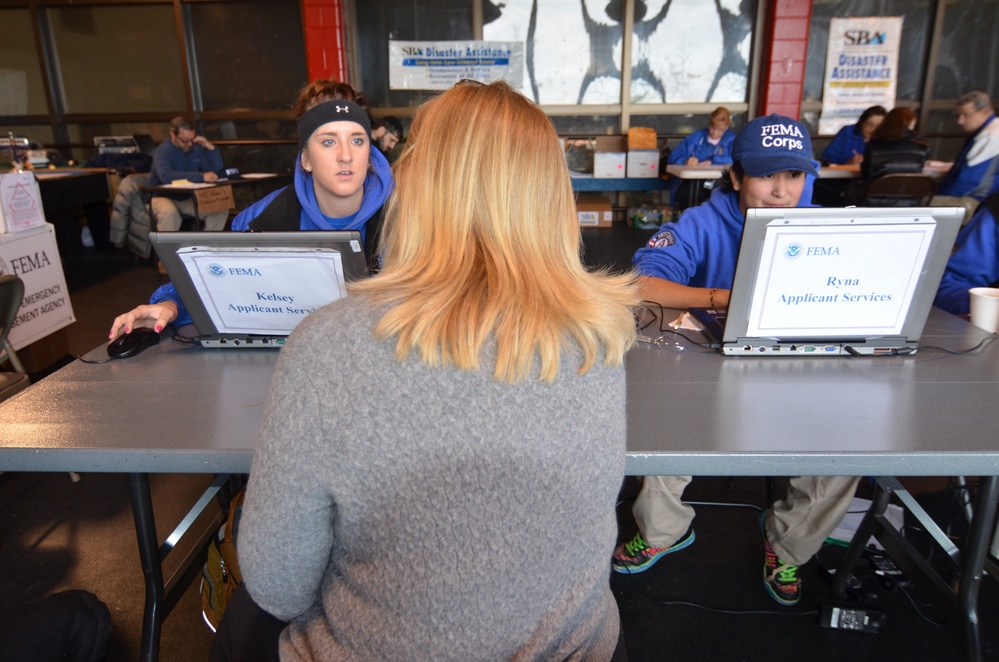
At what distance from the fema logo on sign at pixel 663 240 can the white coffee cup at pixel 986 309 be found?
0.76m

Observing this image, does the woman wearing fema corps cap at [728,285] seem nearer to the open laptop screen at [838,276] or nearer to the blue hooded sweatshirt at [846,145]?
the open laptop screen at [838,276]

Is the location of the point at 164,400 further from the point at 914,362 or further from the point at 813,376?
the point at 914,362

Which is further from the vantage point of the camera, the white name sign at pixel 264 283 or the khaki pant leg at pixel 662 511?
the khaki pant leg at pixel 662 511

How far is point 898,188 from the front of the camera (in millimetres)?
4832

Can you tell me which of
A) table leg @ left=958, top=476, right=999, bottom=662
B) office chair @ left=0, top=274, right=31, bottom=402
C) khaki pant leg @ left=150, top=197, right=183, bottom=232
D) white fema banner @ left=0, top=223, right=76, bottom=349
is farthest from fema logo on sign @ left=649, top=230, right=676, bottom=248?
khaki pant leg @ left=150, top=197, right=183, bottom=232

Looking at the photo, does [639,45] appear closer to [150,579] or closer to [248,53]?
[248,53]

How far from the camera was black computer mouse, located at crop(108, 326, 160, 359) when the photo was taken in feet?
4.88

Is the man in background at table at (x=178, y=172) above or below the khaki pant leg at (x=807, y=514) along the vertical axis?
above

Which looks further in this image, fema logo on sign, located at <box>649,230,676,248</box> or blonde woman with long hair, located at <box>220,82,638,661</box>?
fema logo on sign, located at <box>649,230,676,248</box>

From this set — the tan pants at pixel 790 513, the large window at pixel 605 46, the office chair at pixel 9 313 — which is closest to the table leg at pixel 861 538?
the tan pants at pixel 790 513

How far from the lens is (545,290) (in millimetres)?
809

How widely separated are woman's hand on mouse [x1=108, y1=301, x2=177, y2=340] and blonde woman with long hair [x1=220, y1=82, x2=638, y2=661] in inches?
37.8

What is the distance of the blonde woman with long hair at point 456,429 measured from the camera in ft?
2.36

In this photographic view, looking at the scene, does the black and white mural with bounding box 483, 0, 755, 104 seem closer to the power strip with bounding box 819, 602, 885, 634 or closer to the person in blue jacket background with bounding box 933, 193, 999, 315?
the person in blue jacket background with bounding box 933, 193, 999, 315
